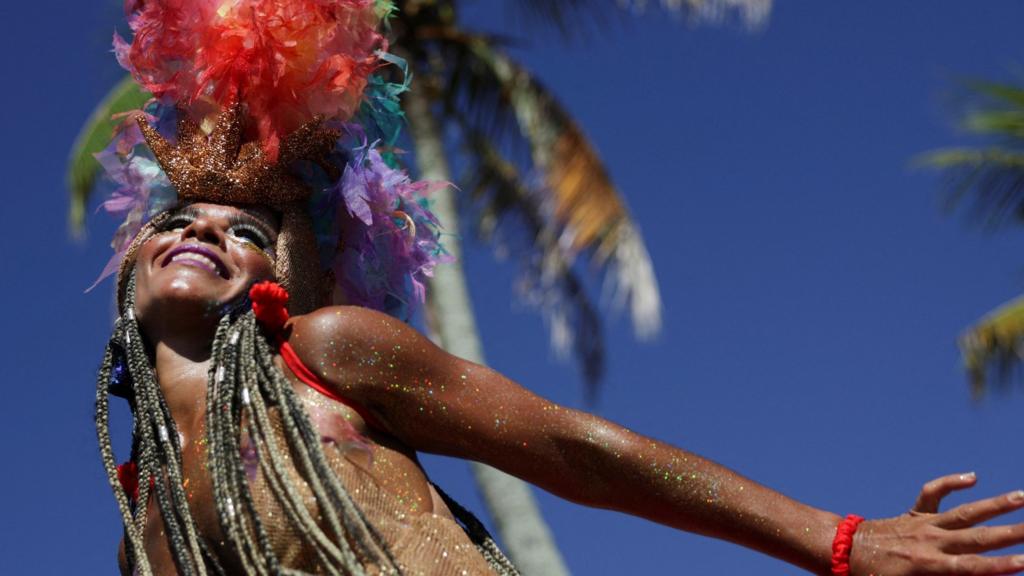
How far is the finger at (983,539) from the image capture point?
2.96m

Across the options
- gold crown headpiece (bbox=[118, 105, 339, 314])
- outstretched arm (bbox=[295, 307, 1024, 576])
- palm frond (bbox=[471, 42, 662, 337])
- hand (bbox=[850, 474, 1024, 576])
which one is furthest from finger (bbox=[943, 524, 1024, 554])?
palm frond (bbox=[471, 42, 662, 337])

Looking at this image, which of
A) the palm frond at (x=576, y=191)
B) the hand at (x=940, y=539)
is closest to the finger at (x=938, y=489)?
the hand at (x=940, y=539)

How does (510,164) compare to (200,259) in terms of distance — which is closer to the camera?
(200,259)

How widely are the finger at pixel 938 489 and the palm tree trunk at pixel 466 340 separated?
6.59 m

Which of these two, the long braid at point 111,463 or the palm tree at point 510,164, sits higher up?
the palm tree at point 510,164

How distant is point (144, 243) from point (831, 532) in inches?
64.4

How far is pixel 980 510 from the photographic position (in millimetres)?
2984

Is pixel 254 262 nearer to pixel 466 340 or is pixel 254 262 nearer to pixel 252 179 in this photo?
pixel 252 179

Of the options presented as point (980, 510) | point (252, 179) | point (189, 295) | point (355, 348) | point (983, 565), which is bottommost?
point (983, 565)

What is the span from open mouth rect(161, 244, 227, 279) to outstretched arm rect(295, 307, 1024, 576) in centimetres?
30

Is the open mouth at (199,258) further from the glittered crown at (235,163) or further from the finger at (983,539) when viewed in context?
the finger at (983,539)

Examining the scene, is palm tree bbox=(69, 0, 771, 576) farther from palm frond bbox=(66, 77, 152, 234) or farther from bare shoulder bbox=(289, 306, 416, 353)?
bare shoulder bbox=(289, 306, 416, 353)

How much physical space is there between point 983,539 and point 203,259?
1.71m

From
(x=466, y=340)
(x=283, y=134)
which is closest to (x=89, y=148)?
(x=466, y=340)
